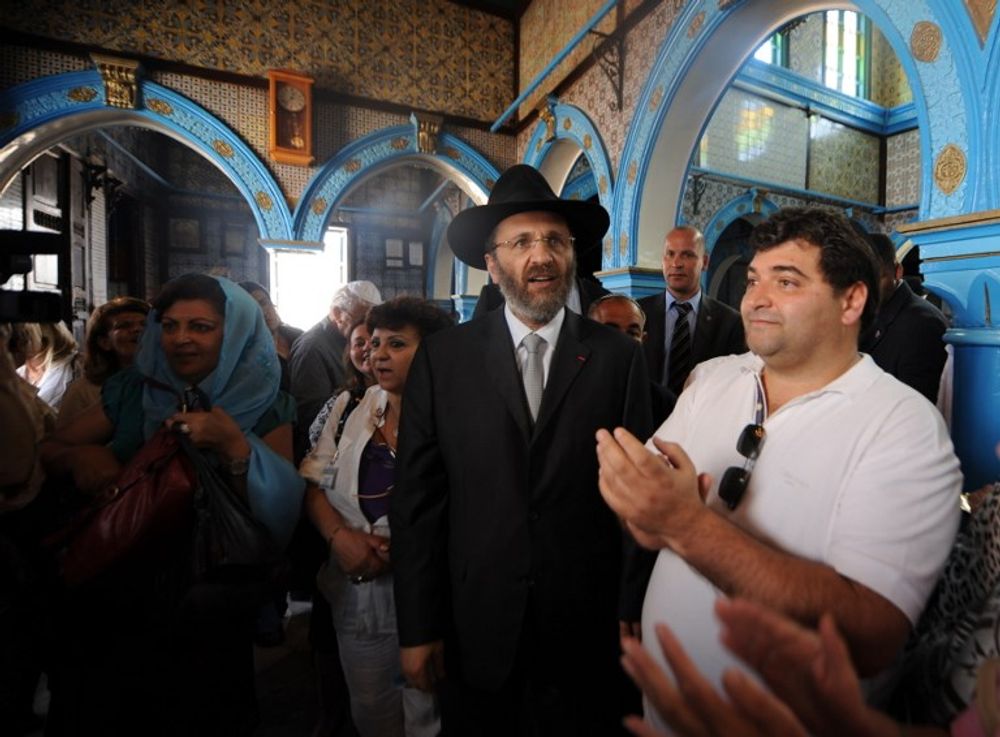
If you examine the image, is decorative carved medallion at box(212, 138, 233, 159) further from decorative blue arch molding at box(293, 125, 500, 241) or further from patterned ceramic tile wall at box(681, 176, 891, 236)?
patterned ceramic tile wall at box(681, 176, 891, 236)

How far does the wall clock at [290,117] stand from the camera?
609cm

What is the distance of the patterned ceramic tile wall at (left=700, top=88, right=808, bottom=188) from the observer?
7.95m

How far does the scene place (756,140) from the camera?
836 centimetres

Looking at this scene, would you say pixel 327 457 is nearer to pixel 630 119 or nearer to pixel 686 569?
pixel 686 569

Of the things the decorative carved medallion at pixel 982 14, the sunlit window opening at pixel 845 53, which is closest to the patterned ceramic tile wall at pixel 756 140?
the sunlit window opening at pixel 845 53

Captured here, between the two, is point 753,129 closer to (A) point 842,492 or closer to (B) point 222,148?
(B) point 222,148

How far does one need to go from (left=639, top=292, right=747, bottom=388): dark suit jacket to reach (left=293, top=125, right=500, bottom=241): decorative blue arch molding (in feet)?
15.0

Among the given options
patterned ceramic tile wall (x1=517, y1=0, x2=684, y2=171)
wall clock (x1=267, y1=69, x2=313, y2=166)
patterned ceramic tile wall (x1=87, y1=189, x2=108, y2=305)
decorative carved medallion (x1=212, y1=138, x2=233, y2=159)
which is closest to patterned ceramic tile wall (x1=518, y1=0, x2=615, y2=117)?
patterned ceramic tile wall (x1=517, y1=0, x2=684, y2=171)

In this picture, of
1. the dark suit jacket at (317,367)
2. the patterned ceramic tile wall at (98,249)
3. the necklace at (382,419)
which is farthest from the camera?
the patterned ceramic tile wall at (98,249)

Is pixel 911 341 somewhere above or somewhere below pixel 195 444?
above

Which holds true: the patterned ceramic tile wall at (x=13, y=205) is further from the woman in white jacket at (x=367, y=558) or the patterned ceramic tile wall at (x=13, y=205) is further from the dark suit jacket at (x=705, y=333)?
the dark suit jacket at (x=705, y=333)

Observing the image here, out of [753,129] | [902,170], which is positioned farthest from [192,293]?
[902,170]

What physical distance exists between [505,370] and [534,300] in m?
0.23

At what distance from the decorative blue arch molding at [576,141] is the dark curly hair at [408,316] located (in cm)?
355
